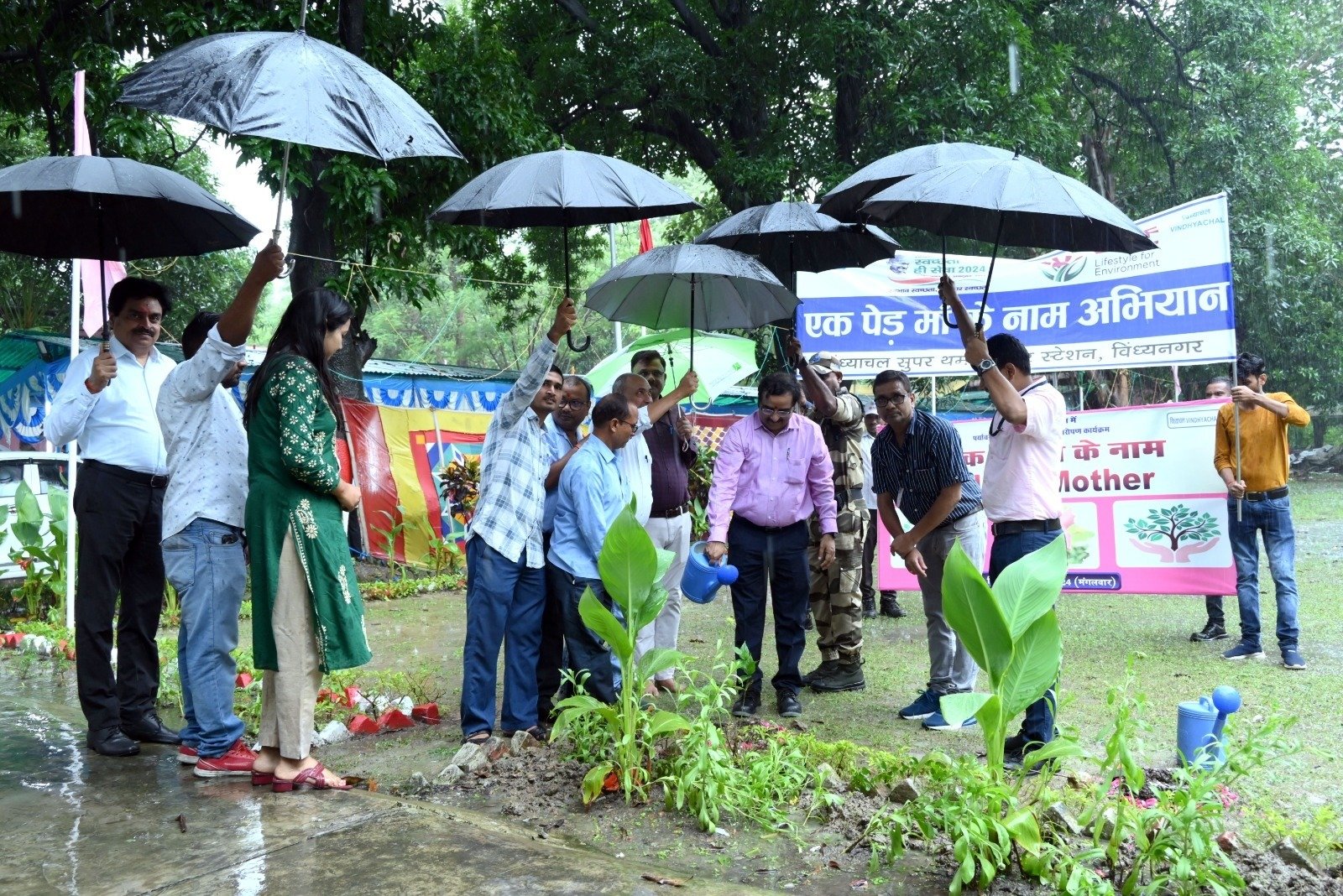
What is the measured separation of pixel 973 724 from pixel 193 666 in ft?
11.9

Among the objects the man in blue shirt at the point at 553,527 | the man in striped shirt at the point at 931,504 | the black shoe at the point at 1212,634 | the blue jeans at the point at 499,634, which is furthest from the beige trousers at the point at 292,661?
the black shoe at the point at 1212,634

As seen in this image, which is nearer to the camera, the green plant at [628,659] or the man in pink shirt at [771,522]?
the green plant at [628,659]

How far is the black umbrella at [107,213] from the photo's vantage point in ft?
15.1

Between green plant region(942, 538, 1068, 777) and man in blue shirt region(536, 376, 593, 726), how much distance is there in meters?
2.14

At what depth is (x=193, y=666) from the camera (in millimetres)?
4355

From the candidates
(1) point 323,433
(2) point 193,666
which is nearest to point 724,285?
(1) point 323,433

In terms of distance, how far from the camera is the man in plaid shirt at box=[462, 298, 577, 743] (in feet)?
16.1

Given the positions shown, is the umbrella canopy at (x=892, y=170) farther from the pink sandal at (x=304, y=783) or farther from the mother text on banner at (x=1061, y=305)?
the pink sandal at (x=304, y=783)

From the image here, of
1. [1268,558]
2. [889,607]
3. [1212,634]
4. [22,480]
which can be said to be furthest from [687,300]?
[22,480]

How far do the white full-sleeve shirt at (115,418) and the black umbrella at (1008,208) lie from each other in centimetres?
327

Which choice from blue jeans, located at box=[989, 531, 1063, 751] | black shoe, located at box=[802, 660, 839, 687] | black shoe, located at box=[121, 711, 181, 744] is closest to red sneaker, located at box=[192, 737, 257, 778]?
black shoe, located at box=[121, 711, 181, 744]

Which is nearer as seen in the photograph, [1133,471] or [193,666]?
[193,666]

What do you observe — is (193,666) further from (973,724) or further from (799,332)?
(799,332)

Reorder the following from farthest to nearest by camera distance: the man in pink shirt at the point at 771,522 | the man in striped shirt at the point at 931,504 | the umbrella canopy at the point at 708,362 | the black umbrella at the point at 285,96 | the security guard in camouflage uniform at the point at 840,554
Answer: the umbrella canopy at the point at 708,362 → the security guard in camouflage uniform at the point at 840,554 → the man in pink shirt at the point at 771,522 → the man in striped shirt at the point at 931,504 → the black umbrella at the point at 285,96
